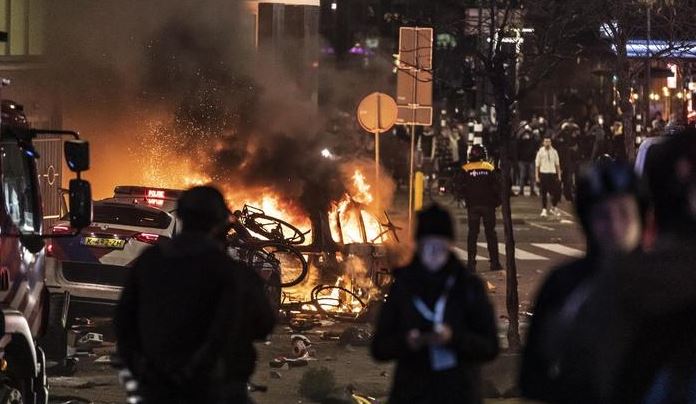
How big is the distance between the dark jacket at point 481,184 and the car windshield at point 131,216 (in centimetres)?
638

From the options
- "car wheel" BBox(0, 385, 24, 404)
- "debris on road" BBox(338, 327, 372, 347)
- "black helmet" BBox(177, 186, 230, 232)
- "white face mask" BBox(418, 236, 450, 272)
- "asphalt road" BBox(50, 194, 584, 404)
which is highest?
"black helmet" BBox(177, 186, 230, 232)

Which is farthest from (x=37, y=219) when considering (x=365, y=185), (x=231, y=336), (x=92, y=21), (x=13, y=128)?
(x=92, y=21)

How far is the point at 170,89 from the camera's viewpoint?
942 inches

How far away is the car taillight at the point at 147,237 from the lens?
1338cm

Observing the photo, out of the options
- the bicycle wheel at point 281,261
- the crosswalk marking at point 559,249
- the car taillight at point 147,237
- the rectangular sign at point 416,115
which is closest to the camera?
the car taillight at point 147,237

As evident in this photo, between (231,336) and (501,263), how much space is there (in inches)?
617

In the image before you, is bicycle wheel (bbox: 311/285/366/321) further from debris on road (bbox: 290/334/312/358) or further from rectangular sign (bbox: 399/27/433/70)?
rectangular sign (bbox: 399/27/433/70)

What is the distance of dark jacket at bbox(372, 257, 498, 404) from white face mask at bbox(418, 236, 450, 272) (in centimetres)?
2

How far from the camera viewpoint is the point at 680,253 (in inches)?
180

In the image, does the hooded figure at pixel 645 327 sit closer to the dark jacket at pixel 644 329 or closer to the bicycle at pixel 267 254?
the dark jacket at pixel 644 329

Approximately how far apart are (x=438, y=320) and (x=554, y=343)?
0.76 meters

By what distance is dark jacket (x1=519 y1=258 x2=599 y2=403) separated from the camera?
14.9ft

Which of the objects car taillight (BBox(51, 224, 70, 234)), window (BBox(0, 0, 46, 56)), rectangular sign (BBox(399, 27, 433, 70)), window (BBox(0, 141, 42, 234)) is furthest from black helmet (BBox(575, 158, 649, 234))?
window (BBox(0, 0, 46, 56))

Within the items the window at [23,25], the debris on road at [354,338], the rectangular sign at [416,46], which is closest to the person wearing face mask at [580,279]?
the debris on road at [354,338]
